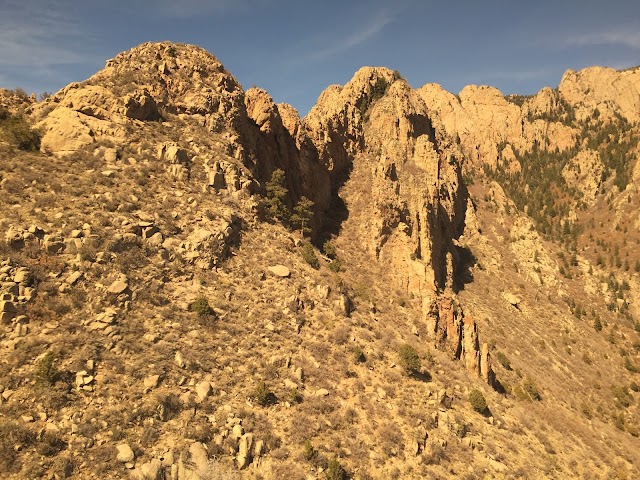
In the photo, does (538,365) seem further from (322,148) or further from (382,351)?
(322,148)

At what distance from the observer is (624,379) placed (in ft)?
181

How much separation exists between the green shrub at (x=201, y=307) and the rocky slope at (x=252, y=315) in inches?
9.3

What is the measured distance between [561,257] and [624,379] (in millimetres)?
38289

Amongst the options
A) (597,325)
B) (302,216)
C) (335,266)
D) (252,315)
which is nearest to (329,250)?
(335,266)

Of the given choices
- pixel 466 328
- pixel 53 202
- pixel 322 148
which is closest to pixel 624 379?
pixel 466 328

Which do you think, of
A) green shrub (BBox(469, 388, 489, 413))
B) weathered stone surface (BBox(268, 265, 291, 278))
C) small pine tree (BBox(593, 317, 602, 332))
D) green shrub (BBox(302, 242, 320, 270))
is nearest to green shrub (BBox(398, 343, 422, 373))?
green shrub (BBox(469, 388, 489, 413))

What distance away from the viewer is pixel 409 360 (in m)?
25.9

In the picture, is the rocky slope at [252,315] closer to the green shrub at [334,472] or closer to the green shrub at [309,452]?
the green shrub at [334,472]

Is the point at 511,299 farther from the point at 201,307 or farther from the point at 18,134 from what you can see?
the point at 18,134

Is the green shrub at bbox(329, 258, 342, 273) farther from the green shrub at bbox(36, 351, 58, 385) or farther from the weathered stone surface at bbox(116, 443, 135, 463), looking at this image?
the green shrub at bbox(36, 351, 58, 385)

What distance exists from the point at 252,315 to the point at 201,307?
3.46 meters

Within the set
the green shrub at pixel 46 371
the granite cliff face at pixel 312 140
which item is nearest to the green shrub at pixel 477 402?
the granite cliff face at pixel 312 140

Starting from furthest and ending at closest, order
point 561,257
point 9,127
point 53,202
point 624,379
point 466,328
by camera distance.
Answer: point 561,257
point 624,379
point 466,328
point 9,127
point 53,202

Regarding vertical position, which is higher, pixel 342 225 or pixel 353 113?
pixel 353 113
